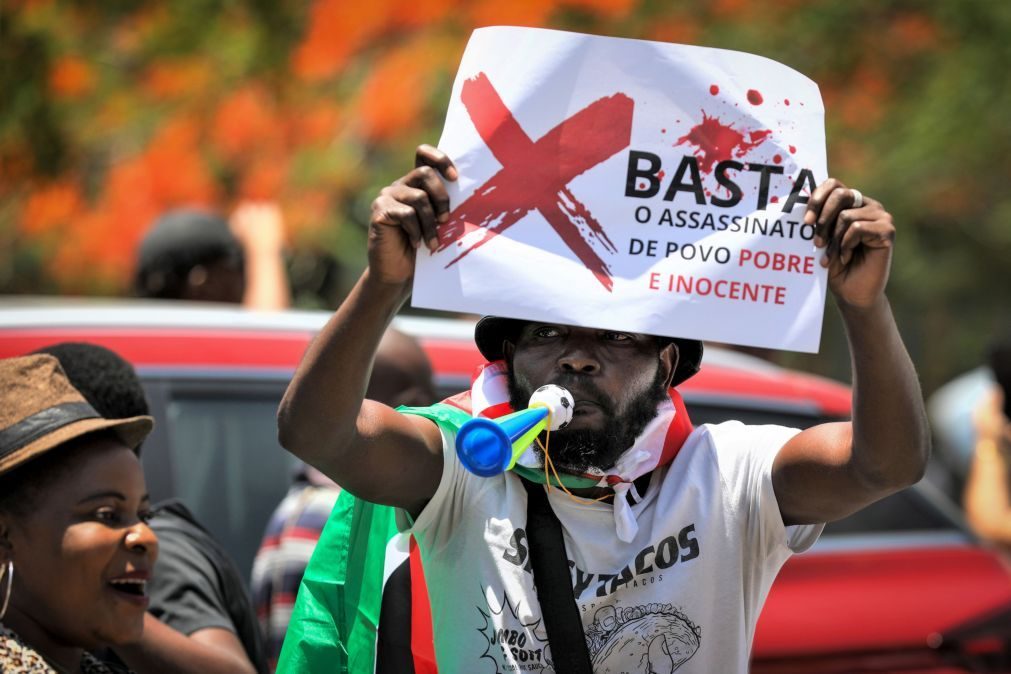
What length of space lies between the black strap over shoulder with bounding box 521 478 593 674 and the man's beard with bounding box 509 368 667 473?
11cm

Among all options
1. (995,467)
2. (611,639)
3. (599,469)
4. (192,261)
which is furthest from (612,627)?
(995,467)

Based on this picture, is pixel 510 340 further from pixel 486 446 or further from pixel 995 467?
pixel 995 467

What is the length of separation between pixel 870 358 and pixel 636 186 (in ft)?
1.78

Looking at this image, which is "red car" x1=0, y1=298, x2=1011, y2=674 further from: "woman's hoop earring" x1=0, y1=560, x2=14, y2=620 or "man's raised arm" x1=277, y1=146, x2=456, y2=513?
"man's raised arm" x1=277, y1=146, x2=456, y2=513

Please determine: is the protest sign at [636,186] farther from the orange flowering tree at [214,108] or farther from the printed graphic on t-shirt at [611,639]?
the orange flowering tree at [214,108]

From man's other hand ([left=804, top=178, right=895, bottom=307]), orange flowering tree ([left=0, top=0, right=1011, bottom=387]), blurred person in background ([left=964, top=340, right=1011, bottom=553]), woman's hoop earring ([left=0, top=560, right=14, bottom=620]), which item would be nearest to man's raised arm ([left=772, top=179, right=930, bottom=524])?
man's other hand ([left=804, top=178, right=895, bottom=307])

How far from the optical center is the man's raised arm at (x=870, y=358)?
101 inches

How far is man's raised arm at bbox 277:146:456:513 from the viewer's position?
2.55m

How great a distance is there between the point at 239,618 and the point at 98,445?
615 mm

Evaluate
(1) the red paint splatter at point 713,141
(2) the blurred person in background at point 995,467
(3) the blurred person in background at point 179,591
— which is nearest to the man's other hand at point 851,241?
(1) the red paint splatter at point 713,141

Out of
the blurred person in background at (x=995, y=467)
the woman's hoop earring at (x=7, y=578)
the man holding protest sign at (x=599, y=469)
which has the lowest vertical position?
the blurred person in background at (x=995, y=467)

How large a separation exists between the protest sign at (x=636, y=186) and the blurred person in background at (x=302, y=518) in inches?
42.3

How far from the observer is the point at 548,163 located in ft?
8.86

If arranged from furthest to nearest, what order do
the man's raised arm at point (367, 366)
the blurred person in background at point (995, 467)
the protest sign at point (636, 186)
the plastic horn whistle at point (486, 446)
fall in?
the blurred person in background at point (995, 467), the protest sign at point (636, 186), the man's raised arm at point (367, 366), the plastic horn whistle at point (486, 446)
